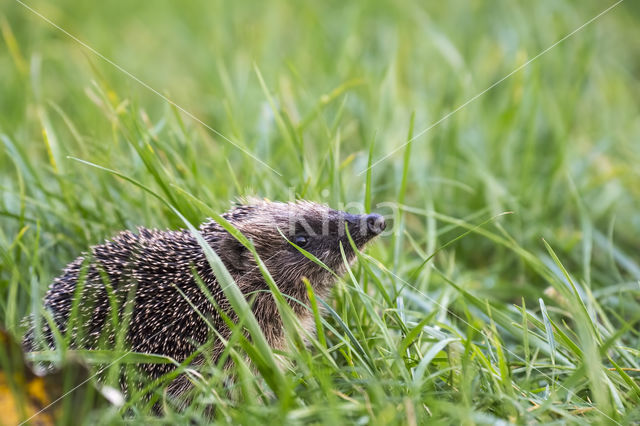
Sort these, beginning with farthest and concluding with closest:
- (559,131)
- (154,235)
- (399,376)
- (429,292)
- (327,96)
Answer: (559,131) < (327,96) < (429,292) < (154,235) < (399,376)

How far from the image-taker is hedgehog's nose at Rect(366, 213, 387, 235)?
4043 mm

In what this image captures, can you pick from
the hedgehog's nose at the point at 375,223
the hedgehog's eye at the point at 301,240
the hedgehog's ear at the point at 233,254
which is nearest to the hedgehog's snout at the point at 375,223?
the hedgehog's nose at the point at 375,223

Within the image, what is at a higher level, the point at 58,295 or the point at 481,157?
the point at 58,295

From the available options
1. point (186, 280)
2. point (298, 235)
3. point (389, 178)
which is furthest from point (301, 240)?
point (389, 178)

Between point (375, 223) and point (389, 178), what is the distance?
192 cm

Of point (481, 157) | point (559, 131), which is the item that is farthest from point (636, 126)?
point (481, 157)

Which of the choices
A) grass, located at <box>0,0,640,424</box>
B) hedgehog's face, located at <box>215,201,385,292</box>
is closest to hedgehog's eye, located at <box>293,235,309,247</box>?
hedgehog's face, located at <box>215,201,385,292</box>

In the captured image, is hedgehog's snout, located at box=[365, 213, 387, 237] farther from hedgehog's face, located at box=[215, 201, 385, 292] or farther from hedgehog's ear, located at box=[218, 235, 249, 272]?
hedgehog's ear, located at box=[218, 235, 249, 272]

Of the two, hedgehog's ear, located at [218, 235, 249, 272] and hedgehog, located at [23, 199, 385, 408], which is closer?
hedgehog, located at [23, 199, 385, 408]

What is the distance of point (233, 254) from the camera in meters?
4.04

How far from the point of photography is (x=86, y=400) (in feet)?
A: 8.64

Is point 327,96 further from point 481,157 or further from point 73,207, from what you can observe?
point 73,207

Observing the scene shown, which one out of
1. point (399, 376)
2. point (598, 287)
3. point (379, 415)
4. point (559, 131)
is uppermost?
point (379, 415)

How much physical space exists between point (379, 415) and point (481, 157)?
388 centimetres
